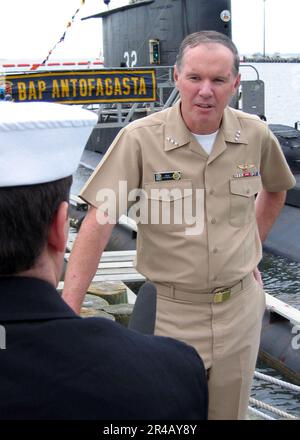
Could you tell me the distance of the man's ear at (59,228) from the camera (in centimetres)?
142

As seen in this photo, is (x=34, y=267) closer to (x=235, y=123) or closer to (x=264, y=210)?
(x=235, y=123)

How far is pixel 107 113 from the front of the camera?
1788cm

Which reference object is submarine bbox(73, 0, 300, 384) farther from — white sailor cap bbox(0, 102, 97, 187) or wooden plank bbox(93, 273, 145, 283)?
white sailor cap bbox(0, 102, 97, 187)

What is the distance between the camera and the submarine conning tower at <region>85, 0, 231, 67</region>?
14.5 metres

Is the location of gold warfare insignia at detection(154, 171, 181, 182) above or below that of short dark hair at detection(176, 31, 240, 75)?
below

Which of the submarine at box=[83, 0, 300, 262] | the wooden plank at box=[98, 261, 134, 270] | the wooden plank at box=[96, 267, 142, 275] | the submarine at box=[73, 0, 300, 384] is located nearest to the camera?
the submarine at box=[73, 0, 300, 384]

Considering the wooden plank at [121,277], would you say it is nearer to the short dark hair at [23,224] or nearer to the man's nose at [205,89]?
the man's nose at [205,89]

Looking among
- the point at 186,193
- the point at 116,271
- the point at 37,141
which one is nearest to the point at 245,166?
the point at 186,193

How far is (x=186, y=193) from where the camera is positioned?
2740mm

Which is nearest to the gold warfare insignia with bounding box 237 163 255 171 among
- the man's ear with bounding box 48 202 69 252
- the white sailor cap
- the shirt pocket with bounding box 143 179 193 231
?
the shirt pocket with bounding box 143 179 193 231

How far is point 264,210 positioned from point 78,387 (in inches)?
82.9

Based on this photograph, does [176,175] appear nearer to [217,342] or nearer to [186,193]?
[186,193]

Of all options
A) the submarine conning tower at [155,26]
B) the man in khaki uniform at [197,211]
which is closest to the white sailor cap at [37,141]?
the man in khaki uniform at [197,211]

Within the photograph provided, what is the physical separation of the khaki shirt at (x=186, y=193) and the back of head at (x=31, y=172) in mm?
1087
